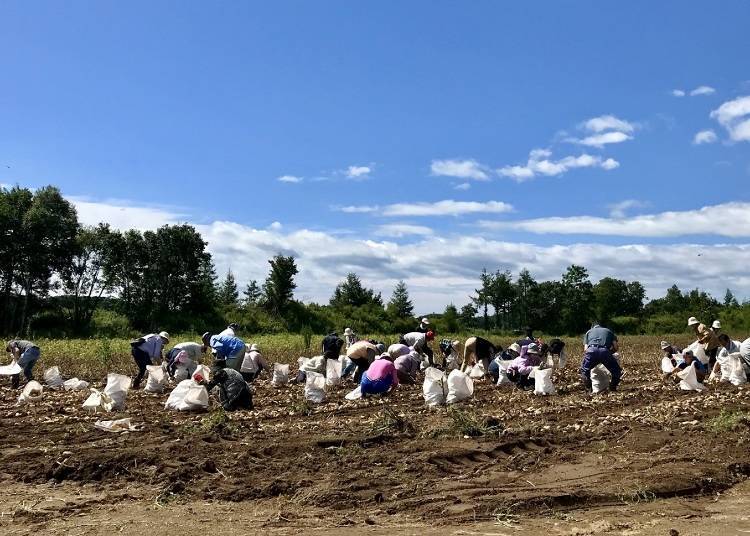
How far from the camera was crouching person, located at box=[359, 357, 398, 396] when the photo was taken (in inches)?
453

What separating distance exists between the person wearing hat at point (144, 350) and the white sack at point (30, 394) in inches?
76.7

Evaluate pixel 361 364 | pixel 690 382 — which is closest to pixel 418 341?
pixel 361 364

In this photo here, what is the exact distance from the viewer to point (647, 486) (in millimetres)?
5629

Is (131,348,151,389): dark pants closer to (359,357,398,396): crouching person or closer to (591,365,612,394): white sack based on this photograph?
(359,357,398,396): crouching person

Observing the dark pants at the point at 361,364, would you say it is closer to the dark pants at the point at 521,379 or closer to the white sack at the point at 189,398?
the dark pants at the point at 521,379

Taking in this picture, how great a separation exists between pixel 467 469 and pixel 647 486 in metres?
1.63

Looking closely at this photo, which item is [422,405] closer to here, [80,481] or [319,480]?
[319,480]

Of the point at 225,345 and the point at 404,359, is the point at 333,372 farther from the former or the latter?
the point at 225,345

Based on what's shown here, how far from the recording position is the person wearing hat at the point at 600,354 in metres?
11.5

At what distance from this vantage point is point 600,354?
1152 cm

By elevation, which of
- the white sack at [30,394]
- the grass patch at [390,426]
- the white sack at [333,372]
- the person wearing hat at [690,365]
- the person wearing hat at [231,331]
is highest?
the person wearing hat at [231,331]

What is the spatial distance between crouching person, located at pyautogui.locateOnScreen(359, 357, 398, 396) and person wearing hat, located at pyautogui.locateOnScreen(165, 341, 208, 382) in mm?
3385

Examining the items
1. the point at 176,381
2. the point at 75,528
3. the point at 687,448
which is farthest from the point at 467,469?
the point at 176,381

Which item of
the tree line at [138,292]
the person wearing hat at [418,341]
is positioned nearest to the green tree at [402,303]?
the tree line at [138,292]
